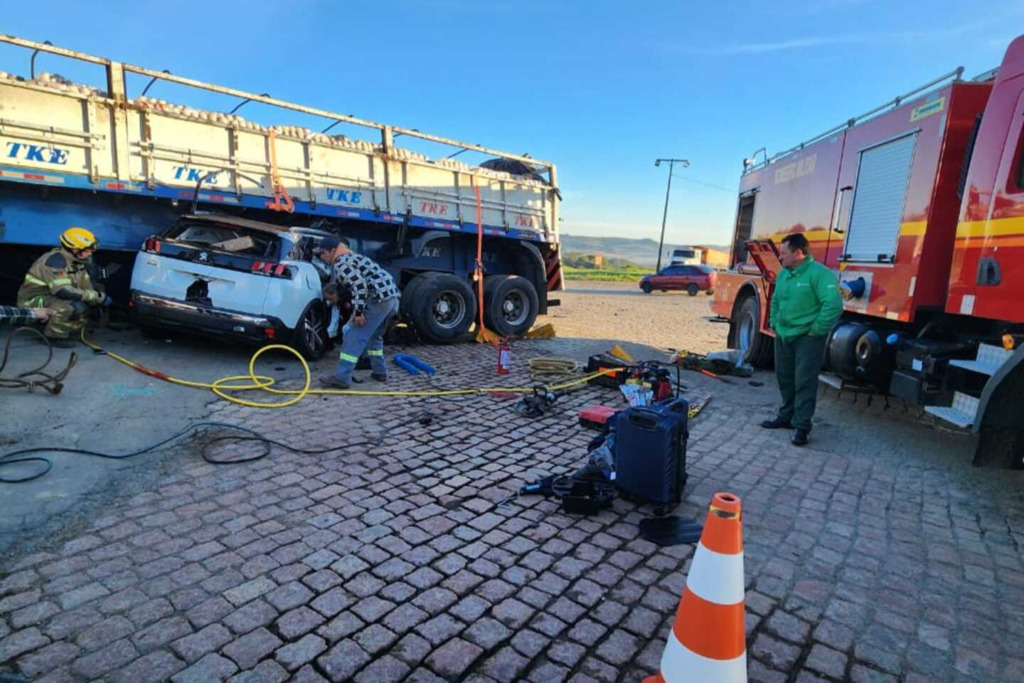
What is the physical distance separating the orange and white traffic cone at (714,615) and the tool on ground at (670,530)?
1210 mm

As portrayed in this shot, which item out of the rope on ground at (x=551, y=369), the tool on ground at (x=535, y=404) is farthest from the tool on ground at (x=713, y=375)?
the tool on ground at (x=535, y=404)

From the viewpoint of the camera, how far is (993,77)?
481cm

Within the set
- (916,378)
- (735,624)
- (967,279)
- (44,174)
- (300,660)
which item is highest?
(44,174)

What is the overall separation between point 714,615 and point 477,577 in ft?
4.05

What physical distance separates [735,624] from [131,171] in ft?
25.4

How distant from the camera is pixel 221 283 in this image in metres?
6.10

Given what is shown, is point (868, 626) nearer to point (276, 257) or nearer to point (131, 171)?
point (276, 257)

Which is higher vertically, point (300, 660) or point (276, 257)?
point (276, 257)

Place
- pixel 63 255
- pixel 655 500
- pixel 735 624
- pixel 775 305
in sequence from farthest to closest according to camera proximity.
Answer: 1. pixel 63 255
2. pixel 775 305
3. pixel 655 500
4. pixel 735 624

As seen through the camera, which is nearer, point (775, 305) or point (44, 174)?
point (775, 305)

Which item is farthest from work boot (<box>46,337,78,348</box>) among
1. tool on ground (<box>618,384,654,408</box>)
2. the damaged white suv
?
tool on ground (<box>618,384,654,408</box>)

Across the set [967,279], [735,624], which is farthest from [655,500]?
[967,279]

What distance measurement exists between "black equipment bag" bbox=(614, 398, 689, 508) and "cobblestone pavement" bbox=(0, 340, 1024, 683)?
171 millimetres

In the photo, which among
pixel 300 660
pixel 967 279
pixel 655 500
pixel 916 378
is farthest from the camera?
pixel 916 378
